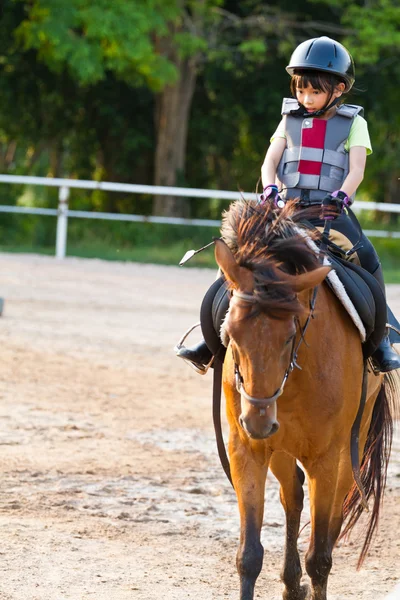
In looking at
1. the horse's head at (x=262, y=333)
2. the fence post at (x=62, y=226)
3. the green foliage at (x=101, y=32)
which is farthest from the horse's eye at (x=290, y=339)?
the green foliage at (x=101, y=32)

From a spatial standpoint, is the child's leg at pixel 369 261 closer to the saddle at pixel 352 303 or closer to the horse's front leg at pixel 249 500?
the saddle at pixel 352 303

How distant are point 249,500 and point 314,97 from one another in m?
2.00

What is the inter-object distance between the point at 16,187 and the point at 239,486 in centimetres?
1795

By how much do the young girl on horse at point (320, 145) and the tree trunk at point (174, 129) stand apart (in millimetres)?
18261

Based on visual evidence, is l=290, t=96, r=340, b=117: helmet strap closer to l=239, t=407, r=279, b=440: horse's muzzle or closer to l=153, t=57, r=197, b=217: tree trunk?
l=239, t=407, r=279, b=440: horse's muzzle

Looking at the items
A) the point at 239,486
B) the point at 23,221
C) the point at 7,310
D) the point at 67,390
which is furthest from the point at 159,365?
the point at 23,221

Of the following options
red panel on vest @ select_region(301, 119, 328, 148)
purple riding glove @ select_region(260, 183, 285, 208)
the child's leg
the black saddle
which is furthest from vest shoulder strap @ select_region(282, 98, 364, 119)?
the black saddle

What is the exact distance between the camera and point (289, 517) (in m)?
5.22

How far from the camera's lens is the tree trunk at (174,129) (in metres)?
23.7

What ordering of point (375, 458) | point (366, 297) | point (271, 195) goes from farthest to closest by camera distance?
point (375, 458), point (366, 297), point (271, 195)

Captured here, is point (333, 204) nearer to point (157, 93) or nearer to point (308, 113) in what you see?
point (308, 113)

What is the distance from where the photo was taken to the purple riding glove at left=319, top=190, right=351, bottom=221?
4801 mm

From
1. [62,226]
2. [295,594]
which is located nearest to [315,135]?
[295,594]

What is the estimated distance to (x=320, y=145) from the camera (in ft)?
16.7
